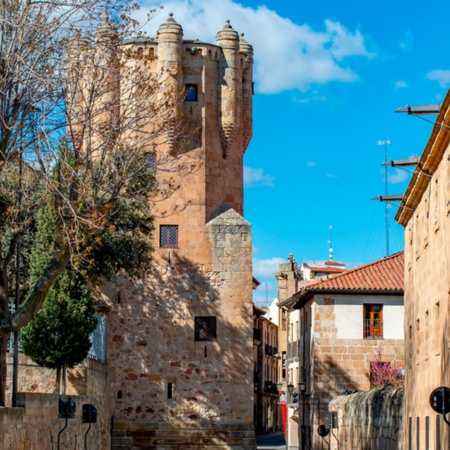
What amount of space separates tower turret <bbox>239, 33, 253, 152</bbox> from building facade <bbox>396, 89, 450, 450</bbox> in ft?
47.3

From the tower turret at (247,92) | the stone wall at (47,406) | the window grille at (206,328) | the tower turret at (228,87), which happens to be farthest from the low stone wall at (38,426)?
the tower turret at (247,92)

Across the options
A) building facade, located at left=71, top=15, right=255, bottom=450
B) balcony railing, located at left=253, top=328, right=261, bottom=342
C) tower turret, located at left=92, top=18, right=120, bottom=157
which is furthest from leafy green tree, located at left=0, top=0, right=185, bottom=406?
balcony railing, located at left=253, top=328, right=261, bottom=342

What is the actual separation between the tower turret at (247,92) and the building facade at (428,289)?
1443 cm

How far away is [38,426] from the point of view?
71.9ft

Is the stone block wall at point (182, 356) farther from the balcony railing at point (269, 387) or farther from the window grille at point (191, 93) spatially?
the balcony railing at point (269, 387)

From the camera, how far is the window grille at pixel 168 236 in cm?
3828

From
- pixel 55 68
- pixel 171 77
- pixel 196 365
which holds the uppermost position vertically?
pixel 171 77

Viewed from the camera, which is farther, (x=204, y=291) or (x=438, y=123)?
(x=204, y=291)

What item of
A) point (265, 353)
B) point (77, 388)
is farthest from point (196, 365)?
point (265, 353)

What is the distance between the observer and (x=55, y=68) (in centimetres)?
1941

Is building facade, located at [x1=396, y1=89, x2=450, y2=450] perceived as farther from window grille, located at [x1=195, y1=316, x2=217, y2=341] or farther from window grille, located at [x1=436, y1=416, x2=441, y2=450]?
window grille, located at [x1=195, y1=316, x2=217, y2=341]

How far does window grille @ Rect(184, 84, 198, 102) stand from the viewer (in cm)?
3891

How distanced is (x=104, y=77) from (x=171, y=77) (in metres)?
18.0

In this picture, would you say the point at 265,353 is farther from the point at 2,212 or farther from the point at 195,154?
the point at 2,212
